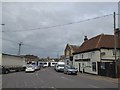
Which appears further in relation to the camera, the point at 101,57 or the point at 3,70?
the point at 101,57

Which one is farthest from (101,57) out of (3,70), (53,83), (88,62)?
(53,83)

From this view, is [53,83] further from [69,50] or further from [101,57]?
[69,50]

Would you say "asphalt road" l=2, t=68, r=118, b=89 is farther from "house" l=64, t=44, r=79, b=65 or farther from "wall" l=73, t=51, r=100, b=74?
"house" l=64, t=44, r=79, b=65

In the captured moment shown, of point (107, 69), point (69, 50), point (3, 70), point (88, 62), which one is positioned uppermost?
point (69, 50)

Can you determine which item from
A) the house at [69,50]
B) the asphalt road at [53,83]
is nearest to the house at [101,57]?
the asphalt road at [53,83]

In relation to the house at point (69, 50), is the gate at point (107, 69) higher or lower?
lower

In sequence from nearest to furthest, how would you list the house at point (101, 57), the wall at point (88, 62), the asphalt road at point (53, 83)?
the asphalt road at point (53, 83) → the house at point (101, 57) → the wall at point (88, 62)

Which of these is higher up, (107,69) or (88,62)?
(88,62)

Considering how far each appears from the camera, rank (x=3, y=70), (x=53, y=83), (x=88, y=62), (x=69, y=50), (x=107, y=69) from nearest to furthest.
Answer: (x=53, y=83)
(x=107, y=69)
(x=3, y=70)
(x=88, y=62)
(x=69, y=50)

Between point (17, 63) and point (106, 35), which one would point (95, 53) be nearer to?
point (106, 35)

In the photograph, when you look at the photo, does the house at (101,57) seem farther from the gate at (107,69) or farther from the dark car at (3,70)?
the dark car at (3,70)

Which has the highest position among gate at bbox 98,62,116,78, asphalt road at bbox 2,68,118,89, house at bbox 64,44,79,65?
house at bbox 64,44,79,65

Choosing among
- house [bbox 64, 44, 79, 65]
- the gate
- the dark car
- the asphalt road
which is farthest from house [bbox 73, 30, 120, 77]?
house [bbox 64, 44, 79, 65]

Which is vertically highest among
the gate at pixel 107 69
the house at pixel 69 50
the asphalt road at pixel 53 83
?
the house at pixel 69 50
